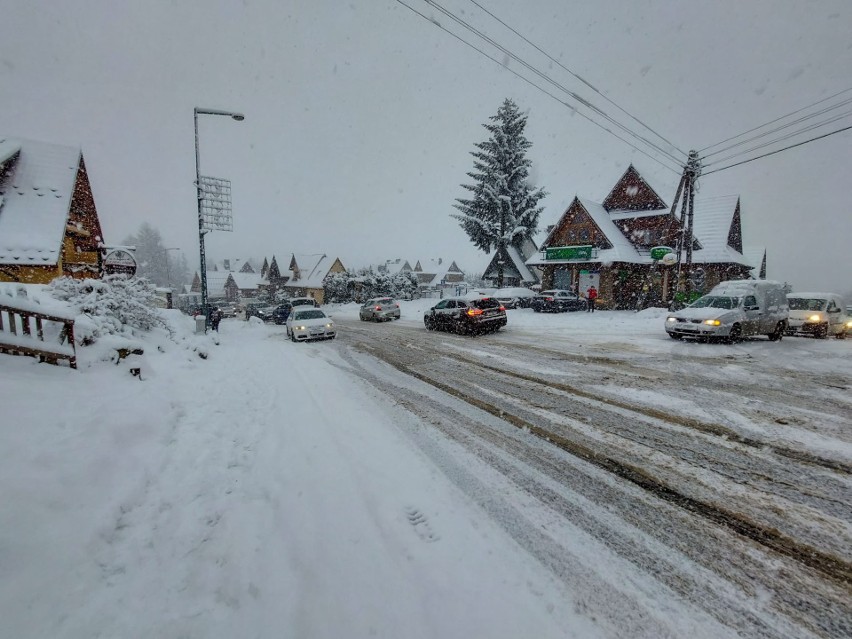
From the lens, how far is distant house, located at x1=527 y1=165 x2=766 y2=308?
26.3m

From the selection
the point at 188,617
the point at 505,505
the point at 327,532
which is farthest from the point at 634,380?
the point at 188,617

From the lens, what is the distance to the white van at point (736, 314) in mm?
11094

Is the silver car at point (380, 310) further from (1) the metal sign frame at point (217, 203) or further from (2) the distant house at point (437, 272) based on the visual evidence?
(2) the distant house at point (437, 272)

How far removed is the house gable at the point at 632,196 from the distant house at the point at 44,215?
115 ft

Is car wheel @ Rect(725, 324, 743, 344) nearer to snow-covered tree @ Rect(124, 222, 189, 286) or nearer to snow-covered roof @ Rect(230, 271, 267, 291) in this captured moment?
snow-covered roof @ Rect(230, 271, 267, 291)

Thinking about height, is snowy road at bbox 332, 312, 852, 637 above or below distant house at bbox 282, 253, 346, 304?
below

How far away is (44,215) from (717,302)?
26.5 m

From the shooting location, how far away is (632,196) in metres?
29.2

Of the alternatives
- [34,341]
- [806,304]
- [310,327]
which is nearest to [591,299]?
[806,304]

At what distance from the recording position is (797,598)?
2203 mm

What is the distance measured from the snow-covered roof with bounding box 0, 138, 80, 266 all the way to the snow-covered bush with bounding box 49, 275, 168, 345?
9505mm

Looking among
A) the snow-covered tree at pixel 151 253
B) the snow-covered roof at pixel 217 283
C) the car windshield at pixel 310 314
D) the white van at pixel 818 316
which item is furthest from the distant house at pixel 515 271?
the snow-covered tree at pixel 151 253

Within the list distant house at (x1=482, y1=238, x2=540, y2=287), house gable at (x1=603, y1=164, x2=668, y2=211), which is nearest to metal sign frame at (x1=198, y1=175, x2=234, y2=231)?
distant house at (x1=482, y1=238, x2=540, y2=287)

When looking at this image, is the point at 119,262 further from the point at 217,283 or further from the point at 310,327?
the point at 217,283
